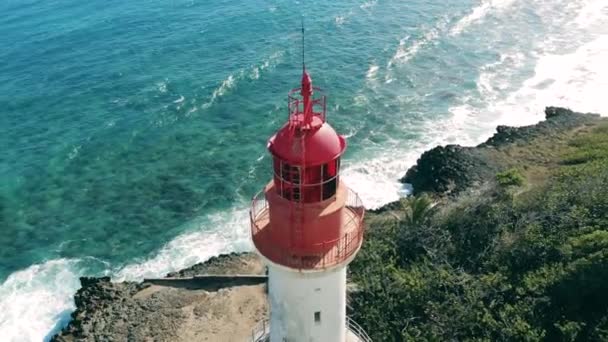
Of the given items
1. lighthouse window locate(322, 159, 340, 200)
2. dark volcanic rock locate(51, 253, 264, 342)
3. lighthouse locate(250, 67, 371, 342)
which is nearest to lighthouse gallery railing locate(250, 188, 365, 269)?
lighthouse locate(250, 67, 371, 342)

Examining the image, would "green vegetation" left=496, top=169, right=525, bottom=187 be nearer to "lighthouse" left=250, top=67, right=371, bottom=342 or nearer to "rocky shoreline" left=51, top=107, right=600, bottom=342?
"rocky shoreline" left=51, top=107, right=600, bottom=342

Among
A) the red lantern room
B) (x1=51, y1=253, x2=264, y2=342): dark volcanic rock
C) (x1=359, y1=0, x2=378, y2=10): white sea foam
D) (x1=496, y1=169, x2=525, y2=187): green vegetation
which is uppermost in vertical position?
the red lantern room

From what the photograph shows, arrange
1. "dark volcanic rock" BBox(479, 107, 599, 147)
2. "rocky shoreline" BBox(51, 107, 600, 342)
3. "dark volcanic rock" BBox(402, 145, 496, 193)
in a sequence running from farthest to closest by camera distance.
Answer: "dark volcanic rock" BBox(479, 107, 599, 147)
"dark volcanic rock" BBox(402, 145, 496, 193)
"rocky shoreline" BBox(51, 107, 600, 342)

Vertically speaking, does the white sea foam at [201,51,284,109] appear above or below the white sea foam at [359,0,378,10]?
below

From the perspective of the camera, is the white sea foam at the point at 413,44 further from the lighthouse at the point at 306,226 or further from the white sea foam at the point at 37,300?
the lighthouse at the point at 306,226

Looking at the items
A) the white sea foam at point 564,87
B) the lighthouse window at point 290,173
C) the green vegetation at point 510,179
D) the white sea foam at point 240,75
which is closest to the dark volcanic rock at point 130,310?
the green vegetation at point 510,179

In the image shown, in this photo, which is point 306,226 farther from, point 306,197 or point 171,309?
point 171,309
